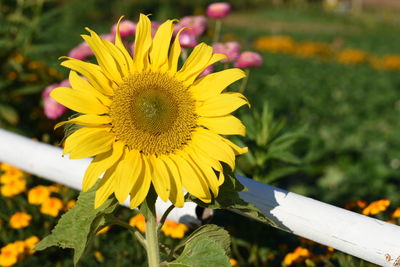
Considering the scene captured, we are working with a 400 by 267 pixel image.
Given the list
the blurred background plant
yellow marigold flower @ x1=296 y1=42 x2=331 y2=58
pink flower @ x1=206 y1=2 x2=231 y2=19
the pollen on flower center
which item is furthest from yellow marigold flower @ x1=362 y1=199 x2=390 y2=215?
yellow marigold flower @ x1=296 y1=42 x2=331 y2=58

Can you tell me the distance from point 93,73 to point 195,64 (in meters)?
0.27

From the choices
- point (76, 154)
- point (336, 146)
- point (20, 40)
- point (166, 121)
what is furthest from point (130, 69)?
point (336, 146)

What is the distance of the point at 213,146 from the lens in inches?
48.9

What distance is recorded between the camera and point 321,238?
1.52 metres

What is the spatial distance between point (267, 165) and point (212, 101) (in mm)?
1238

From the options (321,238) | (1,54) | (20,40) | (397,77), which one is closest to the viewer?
(321,238)

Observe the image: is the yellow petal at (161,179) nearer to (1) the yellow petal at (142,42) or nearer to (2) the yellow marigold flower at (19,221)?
(1) the yellow petal at (142,42)

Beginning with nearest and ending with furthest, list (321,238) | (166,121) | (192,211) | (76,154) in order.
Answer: (76,154) < (166,121) < (321,238) < (192,211)

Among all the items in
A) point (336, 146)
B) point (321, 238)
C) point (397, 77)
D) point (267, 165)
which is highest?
point (321, 238)

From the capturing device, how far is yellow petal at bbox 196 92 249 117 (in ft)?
4.15

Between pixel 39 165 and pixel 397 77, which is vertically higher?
pixel 39 165

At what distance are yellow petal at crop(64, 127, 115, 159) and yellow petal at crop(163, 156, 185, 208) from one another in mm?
160

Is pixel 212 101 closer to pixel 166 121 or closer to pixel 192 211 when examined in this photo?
pixel 166 121

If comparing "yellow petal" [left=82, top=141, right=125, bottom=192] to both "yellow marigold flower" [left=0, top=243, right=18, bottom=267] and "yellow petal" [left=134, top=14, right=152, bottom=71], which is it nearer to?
"yellow petal" [left=134, top=14, right=152, bottom=71]
